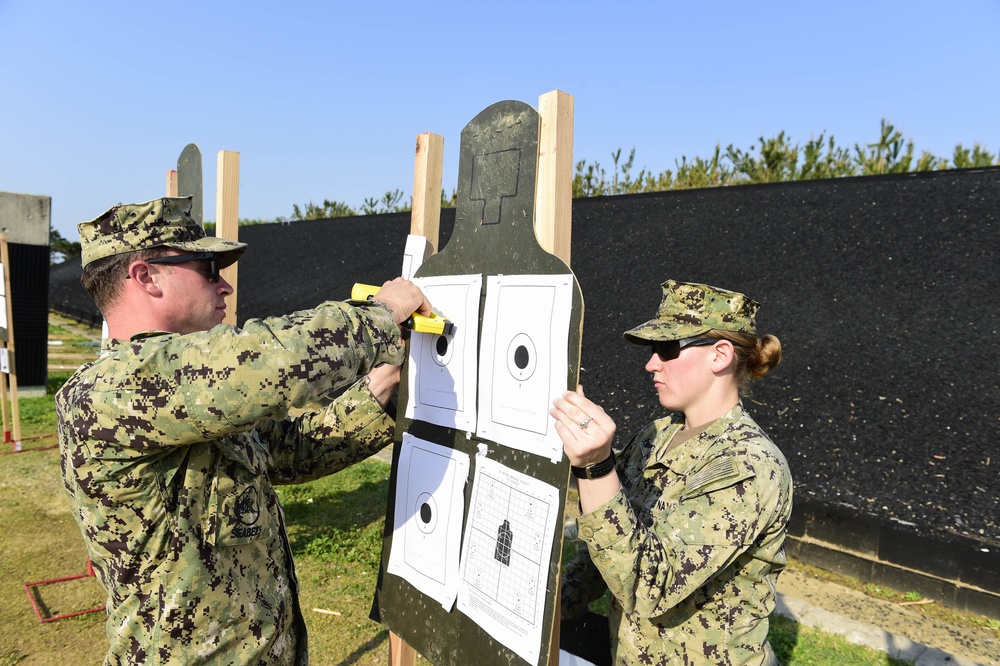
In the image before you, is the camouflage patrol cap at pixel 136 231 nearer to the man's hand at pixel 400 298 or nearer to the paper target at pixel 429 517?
the man's hand at pixel 400 298

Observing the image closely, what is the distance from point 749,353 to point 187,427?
61.6 inches

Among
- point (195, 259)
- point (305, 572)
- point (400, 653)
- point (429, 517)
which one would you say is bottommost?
point (305, 572)

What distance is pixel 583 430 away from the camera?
4.96ft

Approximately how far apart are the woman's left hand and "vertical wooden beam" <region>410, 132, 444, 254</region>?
94cm

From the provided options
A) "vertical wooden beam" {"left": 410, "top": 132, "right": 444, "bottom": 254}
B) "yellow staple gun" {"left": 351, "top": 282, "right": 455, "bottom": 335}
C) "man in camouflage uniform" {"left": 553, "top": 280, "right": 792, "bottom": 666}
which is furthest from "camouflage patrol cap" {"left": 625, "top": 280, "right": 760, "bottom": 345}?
"vertical wooden beam" {"left": 410, "top": 132, "right": 444, "bottom": 254}

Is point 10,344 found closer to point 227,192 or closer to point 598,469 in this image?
point 227,192

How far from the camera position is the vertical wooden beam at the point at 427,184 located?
2281 mm

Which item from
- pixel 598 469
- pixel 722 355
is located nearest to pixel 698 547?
pixel 598 469

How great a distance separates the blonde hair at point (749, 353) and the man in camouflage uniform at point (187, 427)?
927 mm

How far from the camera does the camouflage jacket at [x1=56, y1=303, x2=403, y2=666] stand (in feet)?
4.41

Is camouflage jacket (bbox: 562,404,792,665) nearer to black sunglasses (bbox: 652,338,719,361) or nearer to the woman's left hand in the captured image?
the woman's left hand

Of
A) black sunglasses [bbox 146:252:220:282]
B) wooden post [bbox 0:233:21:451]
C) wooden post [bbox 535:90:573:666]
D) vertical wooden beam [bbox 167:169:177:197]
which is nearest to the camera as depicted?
black sunglasses [bbox 146:252:220:282]

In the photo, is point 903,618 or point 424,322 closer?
point 424,322

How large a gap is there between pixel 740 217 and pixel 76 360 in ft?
38.1
